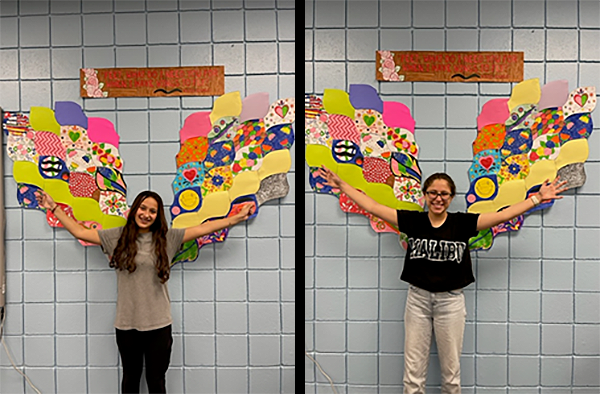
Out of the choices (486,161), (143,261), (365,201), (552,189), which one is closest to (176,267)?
(143,261)

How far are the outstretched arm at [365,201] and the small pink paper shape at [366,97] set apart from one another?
6.3 inches

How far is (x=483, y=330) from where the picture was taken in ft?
3.18

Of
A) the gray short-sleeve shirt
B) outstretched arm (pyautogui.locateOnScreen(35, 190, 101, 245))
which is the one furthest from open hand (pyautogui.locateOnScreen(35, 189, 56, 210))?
the gray short-sleeve shirt

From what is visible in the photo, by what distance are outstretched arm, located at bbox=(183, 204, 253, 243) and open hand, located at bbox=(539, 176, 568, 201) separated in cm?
61

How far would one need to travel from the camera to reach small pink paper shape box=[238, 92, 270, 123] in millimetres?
1051

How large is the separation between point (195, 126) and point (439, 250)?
23.1 inches

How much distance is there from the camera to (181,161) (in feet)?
3.45

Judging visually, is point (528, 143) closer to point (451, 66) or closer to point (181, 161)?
point (451, 66)

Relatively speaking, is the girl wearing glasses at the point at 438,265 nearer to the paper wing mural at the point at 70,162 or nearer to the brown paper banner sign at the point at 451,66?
the brown paper banner sign at the point at 451,66

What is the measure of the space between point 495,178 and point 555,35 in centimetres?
30

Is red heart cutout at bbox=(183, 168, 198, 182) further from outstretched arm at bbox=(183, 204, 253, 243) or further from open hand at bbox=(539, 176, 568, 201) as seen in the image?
open hand at bbox=(539, 176, 568, 201)

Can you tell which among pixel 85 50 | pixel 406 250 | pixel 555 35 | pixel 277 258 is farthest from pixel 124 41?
pixel 555 35

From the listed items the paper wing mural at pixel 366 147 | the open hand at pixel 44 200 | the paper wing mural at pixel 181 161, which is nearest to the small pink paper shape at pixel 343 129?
the paper wing mural at pixel 366 147

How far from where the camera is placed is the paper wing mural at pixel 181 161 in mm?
1042
